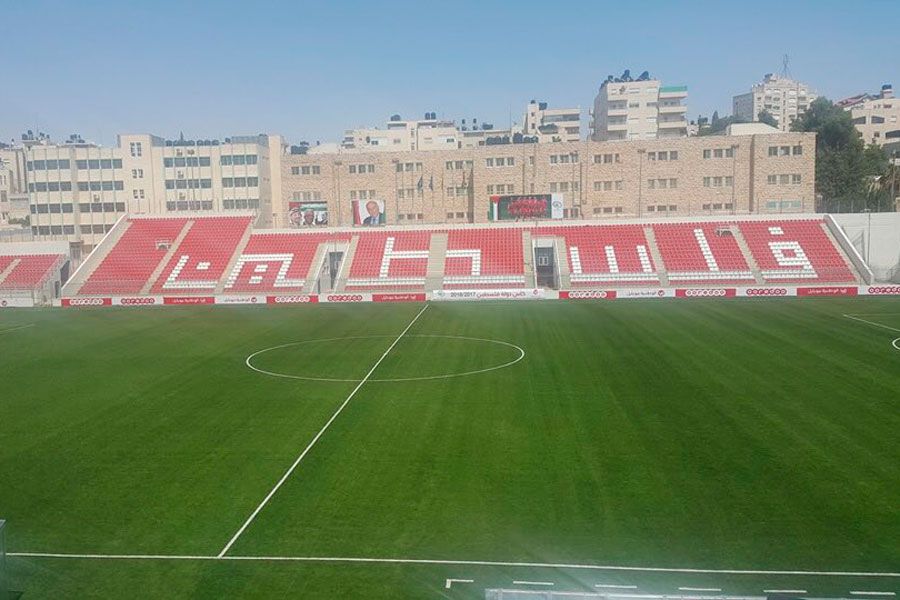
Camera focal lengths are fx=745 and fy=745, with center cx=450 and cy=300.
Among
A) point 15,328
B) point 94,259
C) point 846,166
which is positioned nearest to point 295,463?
point 15,328

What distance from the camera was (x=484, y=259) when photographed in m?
60.6

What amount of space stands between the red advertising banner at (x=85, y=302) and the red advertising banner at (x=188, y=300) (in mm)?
4415

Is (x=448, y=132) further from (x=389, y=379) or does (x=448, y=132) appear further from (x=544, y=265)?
(x=389, y=379)

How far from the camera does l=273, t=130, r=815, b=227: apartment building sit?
70.4m

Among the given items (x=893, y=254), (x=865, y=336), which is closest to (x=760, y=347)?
(x=865, y=336)

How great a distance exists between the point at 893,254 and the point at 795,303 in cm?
1979

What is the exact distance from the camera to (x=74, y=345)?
1388 inches

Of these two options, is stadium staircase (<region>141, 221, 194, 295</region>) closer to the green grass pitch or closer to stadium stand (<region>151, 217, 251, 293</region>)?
stadium stand (<region>151, 217, 251, 293</region>)

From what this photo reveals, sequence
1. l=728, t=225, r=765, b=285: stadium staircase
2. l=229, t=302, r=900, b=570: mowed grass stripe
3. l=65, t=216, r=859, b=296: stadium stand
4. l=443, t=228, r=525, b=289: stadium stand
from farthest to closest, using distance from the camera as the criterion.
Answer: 1. l=443, t=228, r=525, b=289: stadium stand
2. l=65, t=216, r=859, b=296: stadium stand
3. l=728, t=225, r=765, b=285: stadium staircase
4. l=229, t=302, r=900, b=570: mowed grass stripe

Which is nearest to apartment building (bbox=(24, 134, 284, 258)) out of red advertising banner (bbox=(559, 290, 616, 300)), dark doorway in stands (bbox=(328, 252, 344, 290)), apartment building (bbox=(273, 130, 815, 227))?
apartment building (bbox=(273, 130, 815, 227))

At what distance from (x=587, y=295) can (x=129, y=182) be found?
173 feet

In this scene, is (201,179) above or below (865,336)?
above

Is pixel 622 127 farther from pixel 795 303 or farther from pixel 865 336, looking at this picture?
pixel 865 336

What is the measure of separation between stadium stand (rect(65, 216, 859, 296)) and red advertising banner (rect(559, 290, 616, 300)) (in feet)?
10.6
